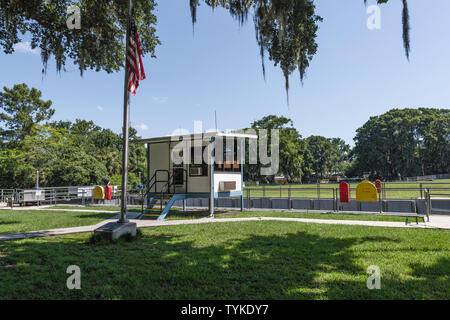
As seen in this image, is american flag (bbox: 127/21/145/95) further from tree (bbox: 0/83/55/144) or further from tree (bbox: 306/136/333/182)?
tree (bbox: 306/136/333/182)

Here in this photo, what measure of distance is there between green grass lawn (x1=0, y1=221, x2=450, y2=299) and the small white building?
19.5 feet

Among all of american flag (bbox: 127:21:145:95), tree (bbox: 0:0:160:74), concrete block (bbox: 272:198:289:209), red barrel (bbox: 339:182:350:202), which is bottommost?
concrete block (bbox: 272:198:289:209)

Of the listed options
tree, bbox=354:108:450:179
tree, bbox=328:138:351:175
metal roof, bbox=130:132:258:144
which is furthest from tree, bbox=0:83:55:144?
tree, bbox=328:138:351:175

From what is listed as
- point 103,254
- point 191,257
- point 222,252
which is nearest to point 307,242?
point 222,252

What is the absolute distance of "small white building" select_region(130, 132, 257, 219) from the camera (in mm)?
14250

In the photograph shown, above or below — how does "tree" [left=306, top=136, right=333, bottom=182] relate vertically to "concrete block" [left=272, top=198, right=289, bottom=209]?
above

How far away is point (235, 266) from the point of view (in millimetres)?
5289

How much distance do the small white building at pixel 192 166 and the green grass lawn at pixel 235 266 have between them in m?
5.94

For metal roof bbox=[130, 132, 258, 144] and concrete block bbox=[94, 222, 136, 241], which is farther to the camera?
metal roof bbox=[130, 132, 258, 144]

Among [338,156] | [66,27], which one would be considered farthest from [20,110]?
[338,156]

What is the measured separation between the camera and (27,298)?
12.6 ft

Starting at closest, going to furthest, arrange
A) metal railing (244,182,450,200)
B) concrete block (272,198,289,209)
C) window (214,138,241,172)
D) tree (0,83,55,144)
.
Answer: window (214,138,241,172), metal railing (244,182,450,200), concrete block (272,198,289,209), tree (0,83,55,144)

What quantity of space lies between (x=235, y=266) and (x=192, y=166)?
9772 millimetres

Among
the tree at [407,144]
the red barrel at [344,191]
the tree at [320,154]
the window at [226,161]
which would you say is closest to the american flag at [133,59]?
the window at [226,161]
